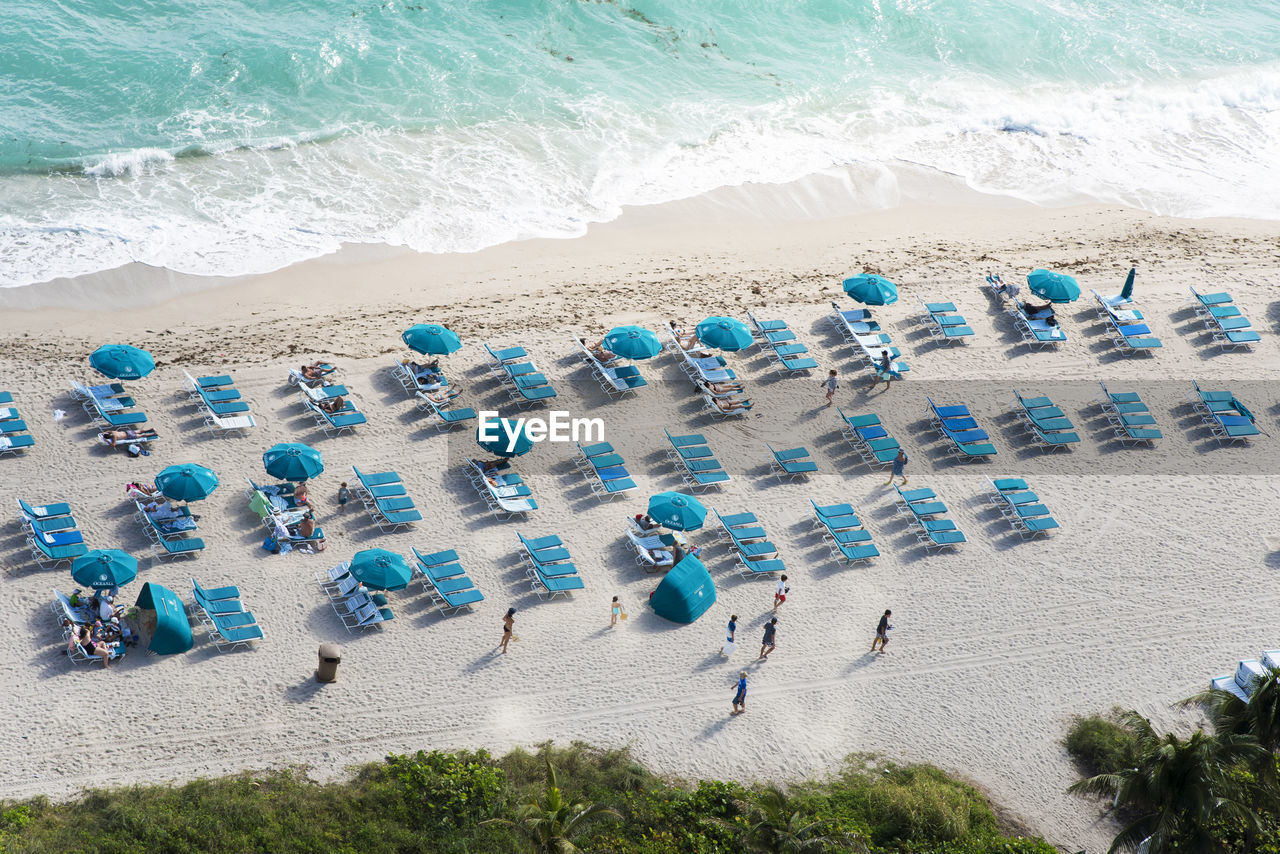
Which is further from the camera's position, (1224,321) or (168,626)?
(1224,321)

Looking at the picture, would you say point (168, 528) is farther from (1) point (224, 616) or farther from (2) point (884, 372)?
(2) point (884, 372)

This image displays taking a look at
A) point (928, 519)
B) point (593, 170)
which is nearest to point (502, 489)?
point (928, 519)

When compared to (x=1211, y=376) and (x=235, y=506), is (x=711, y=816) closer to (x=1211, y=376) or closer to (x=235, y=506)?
(x=235, y=506)

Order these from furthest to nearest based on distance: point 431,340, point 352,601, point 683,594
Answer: point 431,340 → point 683,594 → point 352,601

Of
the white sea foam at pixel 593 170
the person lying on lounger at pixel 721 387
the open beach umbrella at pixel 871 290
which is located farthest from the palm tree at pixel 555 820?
the white sea foam at pixel 593 170

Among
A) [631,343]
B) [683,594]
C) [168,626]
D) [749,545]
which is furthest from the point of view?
[631,343]

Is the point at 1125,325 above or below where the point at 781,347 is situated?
above
